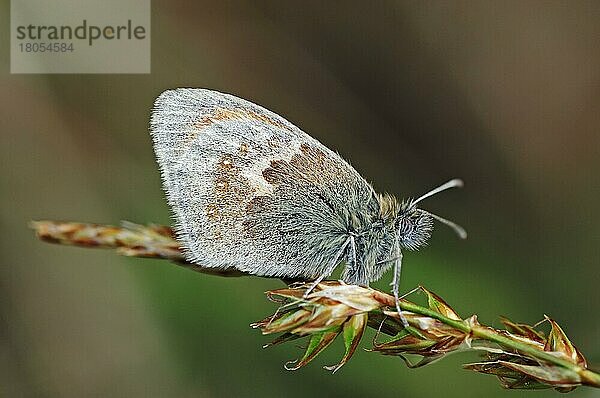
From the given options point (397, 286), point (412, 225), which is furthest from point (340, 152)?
point (397, 286)

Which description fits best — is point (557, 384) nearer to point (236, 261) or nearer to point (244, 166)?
point (236, 261)

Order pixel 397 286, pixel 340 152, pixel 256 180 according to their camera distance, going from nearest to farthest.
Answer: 1. pixel 397 286
2. pixel 256 180
3. pixel 340 152

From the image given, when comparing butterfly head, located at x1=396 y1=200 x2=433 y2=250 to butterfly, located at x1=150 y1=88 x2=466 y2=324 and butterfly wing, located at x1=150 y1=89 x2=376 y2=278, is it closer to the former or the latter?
butterfly, located at x1=150 y1=88 x2=466 y2=324

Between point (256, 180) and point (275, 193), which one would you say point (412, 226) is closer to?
point (275, 193)

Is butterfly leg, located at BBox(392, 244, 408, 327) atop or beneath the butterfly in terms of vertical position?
beneath

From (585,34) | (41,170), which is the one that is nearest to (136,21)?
(41,170)

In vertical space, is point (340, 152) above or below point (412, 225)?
above

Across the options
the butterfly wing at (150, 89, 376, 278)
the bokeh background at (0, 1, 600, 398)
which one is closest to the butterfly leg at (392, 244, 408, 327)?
the butterfly wing at (150, 89, 376, 278)
